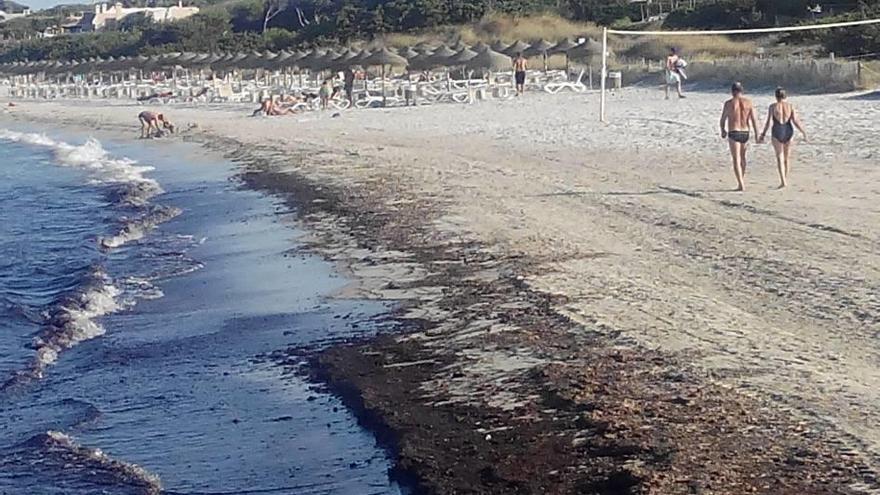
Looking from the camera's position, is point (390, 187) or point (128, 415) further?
point (390, 187)

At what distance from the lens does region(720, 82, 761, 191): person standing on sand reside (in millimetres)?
14922

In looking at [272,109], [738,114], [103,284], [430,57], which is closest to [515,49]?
[430,57]

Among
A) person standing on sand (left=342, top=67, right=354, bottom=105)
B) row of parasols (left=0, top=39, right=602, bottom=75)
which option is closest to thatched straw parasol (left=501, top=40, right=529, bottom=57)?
row of parasols (left=0, top=39, right=602, bottom=75)

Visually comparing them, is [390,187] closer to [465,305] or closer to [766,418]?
[465,305]

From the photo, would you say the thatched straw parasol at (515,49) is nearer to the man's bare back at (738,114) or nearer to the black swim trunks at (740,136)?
the man's bare back at (738,114)

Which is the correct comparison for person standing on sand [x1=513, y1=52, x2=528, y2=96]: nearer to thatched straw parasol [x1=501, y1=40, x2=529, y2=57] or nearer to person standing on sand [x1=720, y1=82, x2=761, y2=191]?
thatched straw parasol [x1=501, y1=40, x2=529, y2=57]

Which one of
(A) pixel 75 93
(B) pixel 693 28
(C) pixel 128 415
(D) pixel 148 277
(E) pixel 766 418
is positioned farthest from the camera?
(A) pixel 75 93

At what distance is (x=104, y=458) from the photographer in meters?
7.18

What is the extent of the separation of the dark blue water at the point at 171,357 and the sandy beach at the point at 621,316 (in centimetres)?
40

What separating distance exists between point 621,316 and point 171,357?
3.40m

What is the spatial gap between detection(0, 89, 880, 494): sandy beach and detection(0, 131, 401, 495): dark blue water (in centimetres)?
40

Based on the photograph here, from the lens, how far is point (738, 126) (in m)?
15.1

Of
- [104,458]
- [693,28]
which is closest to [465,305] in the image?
[104,458]

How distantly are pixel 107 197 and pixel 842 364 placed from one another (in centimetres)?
1811
